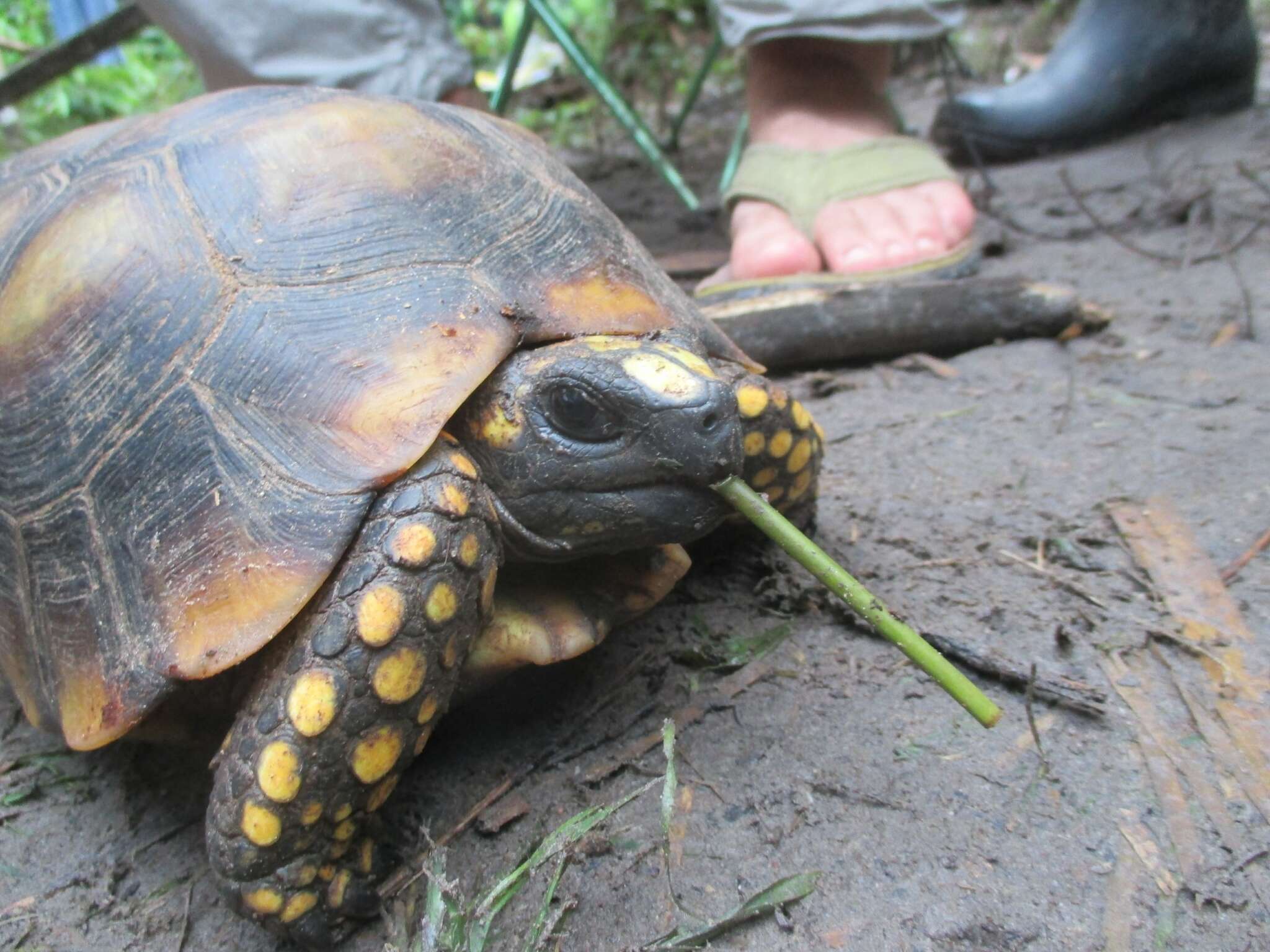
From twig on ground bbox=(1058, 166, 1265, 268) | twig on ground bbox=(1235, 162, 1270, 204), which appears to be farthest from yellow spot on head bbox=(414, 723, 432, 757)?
twig on ground bbox=(1235, 162, 1270, 204)

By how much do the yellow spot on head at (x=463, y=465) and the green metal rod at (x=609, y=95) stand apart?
2.94 m

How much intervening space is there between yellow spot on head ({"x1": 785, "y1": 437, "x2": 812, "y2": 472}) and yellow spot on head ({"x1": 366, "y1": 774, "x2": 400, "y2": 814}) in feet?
2.89

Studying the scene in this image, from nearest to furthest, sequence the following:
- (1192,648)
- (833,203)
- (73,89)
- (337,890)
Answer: (337,890) < (1192,648) < (833,203) < (73,89)

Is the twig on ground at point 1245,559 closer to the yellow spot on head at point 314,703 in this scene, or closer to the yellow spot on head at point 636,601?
the yellow spot on head at point 636,601

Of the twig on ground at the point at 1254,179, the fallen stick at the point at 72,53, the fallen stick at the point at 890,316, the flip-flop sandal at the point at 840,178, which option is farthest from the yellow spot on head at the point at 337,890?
the fallen stick at the point at 72,53

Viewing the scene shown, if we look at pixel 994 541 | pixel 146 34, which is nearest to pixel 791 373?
pixel 994 541

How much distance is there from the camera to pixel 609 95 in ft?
13.4

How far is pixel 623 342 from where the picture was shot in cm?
145

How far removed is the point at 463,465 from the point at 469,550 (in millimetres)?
130

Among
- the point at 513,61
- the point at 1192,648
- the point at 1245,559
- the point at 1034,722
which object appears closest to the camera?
the point at 1034,722

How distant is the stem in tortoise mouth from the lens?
1.19 metres

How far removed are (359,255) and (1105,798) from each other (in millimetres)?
1334

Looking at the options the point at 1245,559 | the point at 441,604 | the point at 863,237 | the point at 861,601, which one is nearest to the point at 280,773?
the point at 441,604

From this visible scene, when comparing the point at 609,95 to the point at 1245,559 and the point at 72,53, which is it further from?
the point at 1245,559
